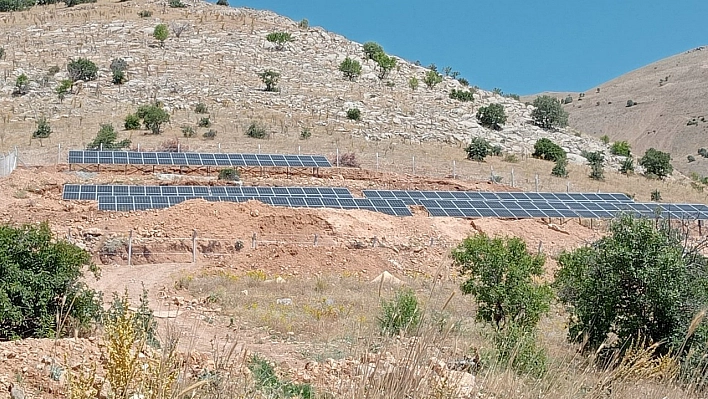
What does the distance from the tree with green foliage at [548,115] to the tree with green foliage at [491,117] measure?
16.5ft

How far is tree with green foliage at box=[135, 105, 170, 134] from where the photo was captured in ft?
140

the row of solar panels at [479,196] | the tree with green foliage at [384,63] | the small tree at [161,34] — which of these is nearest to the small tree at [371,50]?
the tree with green foliage at [384,63]

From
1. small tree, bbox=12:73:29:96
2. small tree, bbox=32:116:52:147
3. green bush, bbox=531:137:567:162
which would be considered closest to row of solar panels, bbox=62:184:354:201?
small tree, bbox=32:116:52:147

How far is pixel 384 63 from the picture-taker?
62.1m

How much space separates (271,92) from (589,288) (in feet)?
146

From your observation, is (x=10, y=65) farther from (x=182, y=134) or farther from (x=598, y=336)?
(x=598, y=336)

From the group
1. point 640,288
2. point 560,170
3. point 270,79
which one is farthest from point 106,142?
point 640,288

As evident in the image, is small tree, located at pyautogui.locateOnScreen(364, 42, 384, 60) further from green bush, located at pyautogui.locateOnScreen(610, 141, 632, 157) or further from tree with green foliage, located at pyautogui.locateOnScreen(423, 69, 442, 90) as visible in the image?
green bush, located at pyautogui.locateOnScreen(610, 141, 632, 157)

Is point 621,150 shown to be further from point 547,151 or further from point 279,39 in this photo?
point 279,39

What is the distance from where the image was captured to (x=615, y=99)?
117 metres

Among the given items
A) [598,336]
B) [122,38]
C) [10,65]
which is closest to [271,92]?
[122,38]

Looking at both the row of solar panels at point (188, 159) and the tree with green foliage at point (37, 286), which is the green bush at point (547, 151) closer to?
the row of solar panels at point (188, 159)

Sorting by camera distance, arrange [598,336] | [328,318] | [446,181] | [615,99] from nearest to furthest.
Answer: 1. [598,336]
2. [328,318]
3. [446,181]
4. [615,99]

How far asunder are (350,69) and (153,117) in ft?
69.9
